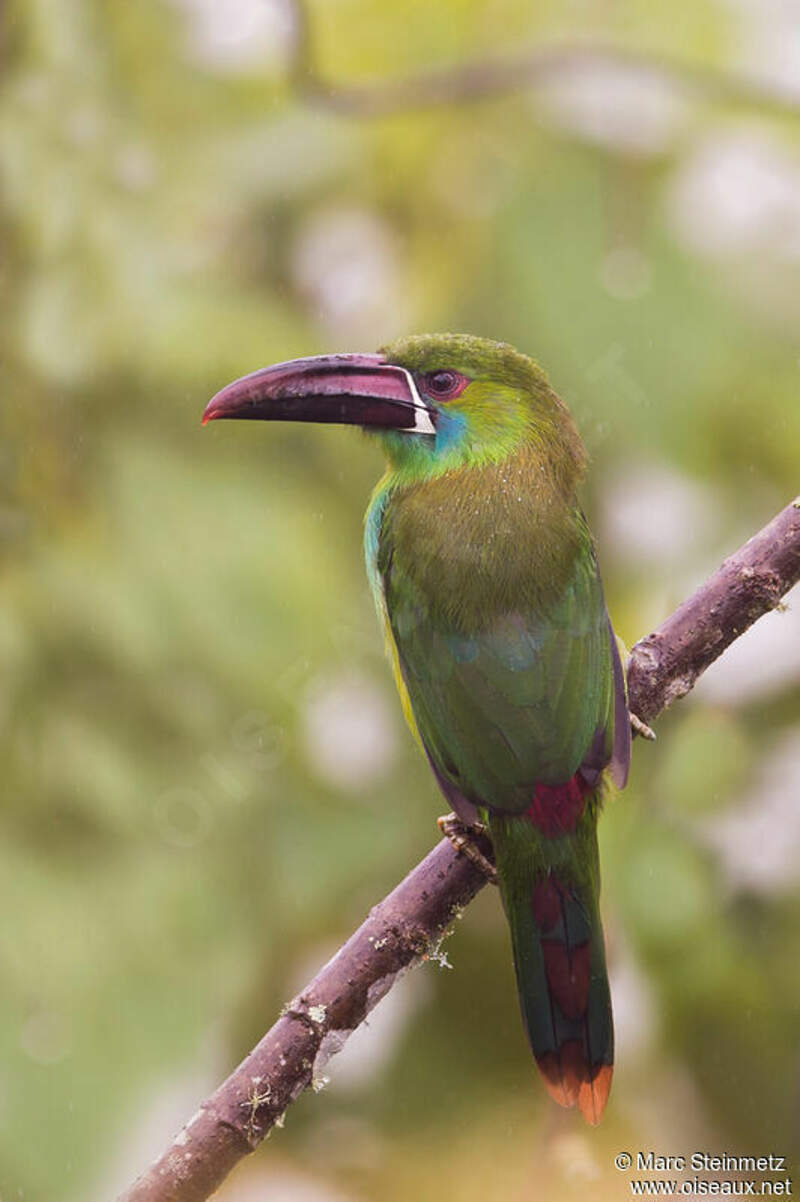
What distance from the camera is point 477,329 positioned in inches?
110

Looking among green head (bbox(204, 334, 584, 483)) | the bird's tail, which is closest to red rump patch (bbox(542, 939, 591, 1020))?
the bird's tail

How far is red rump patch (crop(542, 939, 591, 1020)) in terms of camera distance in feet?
6.01

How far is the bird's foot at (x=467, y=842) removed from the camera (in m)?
1.78

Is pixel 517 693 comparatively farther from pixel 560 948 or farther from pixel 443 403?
pixel 443 403

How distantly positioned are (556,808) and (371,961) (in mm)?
296

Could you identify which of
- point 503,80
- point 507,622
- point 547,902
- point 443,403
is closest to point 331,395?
point 443,403

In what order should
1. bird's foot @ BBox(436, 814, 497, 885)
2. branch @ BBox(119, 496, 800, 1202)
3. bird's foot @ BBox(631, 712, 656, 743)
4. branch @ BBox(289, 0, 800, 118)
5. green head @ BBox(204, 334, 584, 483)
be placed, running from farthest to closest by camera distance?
branch @ BBox(289, 0, 800, 118)
green head @ BBox(204, 334, 584, 483)
bird's foot @ BBox(631, 712, 656, 743)
bird's foot @ BBox(436, 814, 497, 885)
branch @ BBox(119, 496, 800, 1202)

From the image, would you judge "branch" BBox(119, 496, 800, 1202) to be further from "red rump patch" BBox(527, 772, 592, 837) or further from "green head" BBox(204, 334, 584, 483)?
"green head" BBox(204, 334, 584, 483)

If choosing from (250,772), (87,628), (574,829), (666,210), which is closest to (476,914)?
(250,772)

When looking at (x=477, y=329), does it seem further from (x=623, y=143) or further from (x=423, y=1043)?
(x=423, y=1043)

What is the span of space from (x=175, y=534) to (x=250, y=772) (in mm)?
426

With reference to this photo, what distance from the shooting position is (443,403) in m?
2.13

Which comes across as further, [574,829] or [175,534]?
[175,534]

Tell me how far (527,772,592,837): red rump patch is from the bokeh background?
0.72 m
